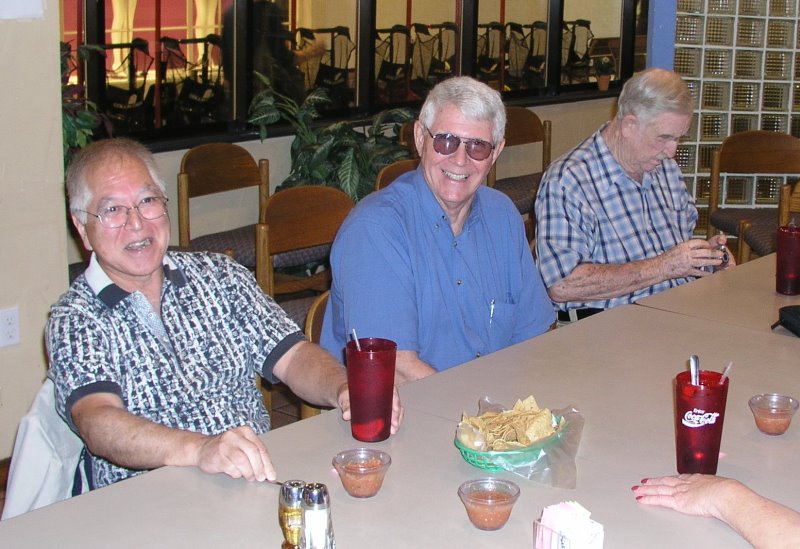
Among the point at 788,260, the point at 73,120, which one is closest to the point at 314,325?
the point at 788,260

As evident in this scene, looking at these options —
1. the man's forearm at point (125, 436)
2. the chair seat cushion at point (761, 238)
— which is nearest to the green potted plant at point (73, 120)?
the man's forearm at point (125, 436)

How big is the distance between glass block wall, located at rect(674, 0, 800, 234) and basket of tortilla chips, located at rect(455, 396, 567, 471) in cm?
503

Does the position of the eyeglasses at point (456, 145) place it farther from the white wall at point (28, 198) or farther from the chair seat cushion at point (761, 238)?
the chair seat cushion at point (761, 238)

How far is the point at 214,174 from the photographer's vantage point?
455cm

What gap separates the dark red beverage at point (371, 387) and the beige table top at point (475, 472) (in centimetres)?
4

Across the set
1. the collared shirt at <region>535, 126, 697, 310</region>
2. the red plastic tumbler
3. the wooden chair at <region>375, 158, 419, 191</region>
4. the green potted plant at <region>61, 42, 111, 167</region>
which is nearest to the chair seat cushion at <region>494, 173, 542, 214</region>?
the wooden chair at <region>375, 158, 419, 191</region>

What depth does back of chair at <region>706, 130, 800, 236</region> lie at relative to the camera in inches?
201

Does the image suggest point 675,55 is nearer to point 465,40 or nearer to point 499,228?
point 465,40

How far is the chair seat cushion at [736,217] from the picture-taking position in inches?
198

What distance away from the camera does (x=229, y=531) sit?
144 cm

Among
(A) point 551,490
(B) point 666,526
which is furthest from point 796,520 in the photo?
(A) point 551,490

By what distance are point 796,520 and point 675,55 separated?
5398 millimetres

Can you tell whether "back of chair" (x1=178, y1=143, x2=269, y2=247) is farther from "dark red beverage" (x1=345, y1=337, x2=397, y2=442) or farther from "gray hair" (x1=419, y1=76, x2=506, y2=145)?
"dark red beverage" (x1=345, y1=337, x2=397, y2=442)

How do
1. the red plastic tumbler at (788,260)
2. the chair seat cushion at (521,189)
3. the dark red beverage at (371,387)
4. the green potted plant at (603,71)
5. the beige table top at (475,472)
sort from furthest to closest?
1. the green potted plant at (603,71)
2. the chair seat cushion at (521,189)
3. the red plastic tumbler at (788,260)
4. the dark red beverage at (371,387)
5. the beige table top at (475,472)
